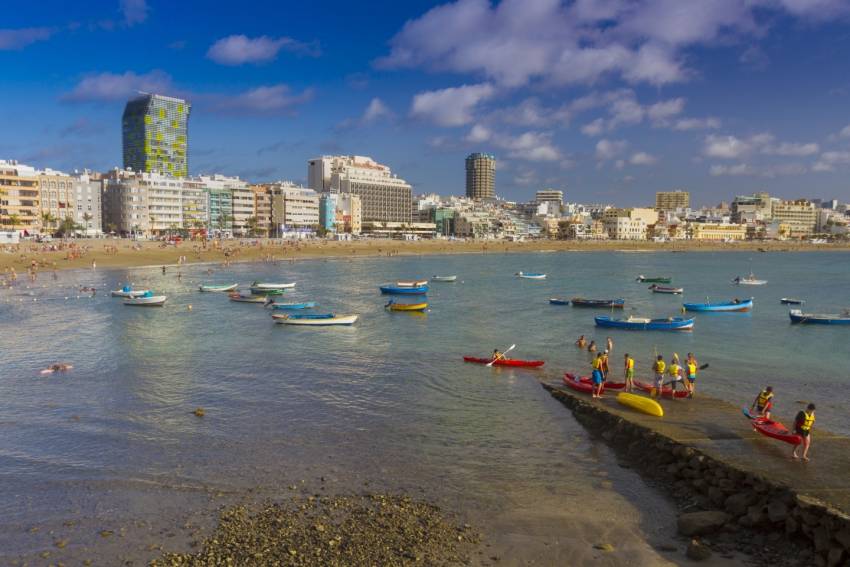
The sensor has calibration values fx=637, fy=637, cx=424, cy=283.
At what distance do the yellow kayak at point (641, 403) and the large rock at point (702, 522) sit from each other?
5985 millimetres

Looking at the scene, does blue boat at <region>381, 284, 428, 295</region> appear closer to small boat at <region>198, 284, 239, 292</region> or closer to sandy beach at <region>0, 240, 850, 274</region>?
small boat at <region>198, 284, 239, 292</region>

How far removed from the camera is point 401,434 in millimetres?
20234

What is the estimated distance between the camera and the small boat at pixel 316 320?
43500 millimetres

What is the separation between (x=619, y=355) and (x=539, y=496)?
2047 centimetres

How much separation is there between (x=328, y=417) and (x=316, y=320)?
73.3 feet

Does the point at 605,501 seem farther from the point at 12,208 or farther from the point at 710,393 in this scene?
the point at 12,208

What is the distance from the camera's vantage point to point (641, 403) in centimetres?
2053

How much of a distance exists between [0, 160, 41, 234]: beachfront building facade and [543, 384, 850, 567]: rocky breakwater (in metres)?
129

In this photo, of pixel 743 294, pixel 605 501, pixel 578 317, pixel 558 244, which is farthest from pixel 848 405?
pixel 558 244

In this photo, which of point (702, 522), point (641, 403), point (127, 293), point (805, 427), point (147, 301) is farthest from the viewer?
point (127, 293)

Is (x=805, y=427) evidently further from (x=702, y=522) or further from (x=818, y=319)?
(x=818, y=319)

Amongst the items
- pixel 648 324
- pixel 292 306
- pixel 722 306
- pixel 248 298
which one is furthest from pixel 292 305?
pixel 722 306

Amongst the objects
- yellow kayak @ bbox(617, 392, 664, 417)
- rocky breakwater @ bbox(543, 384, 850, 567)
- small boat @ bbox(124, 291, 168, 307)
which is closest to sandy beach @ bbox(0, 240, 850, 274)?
small boat @ bbox(124, 291, 168, 307)

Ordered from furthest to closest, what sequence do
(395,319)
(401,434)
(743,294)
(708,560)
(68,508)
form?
(743,294) → (395,319) → (401,434) → (68,508) → (708,560)
